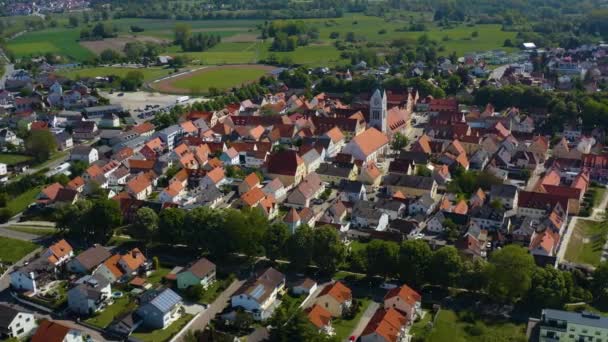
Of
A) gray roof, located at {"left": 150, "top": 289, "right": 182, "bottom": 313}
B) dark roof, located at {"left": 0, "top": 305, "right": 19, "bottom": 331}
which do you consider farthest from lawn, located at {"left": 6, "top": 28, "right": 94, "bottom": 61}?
gray roof, located at {"left": 150, "top": 289, "right": 182, "bottom": 313}

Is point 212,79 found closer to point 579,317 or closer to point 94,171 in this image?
point 94,171

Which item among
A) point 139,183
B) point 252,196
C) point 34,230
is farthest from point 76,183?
point 252,196

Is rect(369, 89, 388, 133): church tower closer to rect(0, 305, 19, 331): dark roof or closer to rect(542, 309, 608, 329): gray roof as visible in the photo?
rect(542, 309, 608, 329): gray roof

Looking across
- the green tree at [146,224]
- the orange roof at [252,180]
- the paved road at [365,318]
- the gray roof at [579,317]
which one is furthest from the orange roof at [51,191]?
the gray roof at [579,317]

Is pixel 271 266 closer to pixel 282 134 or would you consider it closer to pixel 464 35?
pixel 282 134

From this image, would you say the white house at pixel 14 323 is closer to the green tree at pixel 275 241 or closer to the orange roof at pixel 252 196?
the green tree at pixel 275 241

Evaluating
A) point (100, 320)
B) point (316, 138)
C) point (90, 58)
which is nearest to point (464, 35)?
point (90, 58)
